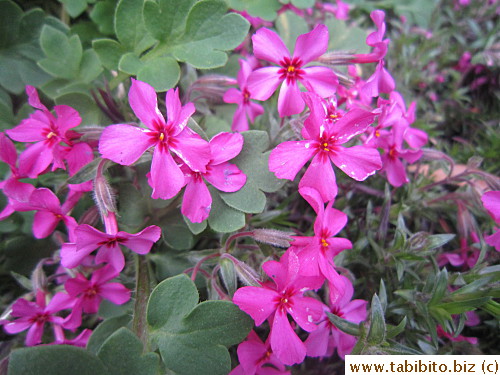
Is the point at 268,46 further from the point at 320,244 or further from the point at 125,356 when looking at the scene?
the point at 125,356

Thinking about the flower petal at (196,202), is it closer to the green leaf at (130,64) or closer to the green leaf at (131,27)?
the green leaf at (130,64)

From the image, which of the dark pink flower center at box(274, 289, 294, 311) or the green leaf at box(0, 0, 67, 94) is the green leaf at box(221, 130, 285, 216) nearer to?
the dark pink flower center at box(274, 289, 294, 311)

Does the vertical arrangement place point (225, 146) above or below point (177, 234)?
above

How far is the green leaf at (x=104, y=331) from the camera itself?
1.13 metres

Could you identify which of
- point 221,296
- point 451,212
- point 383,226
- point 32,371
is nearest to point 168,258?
point 221,296

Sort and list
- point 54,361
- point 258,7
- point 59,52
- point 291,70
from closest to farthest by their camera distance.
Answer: point 54,361
point 291,70
point 59,52
point 258,7

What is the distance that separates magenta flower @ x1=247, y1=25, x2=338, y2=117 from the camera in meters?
1.08

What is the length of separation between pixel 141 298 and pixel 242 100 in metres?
0.70

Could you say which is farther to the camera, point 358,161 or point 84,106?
point 84,106

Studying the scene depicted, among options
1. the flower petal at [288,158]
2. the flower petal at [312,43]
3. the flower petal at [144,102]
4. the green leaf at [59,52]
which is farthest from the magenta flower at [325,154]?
the green leaf at [59,52]

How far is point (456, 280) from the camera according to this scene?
3.84ft

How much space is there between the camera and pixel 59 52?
1.37 meters

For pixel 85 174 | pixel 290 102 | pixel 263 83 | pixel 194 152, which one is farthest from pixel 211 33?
pixel 85 174

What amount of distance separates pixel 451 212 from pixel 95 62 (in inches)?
58.9
